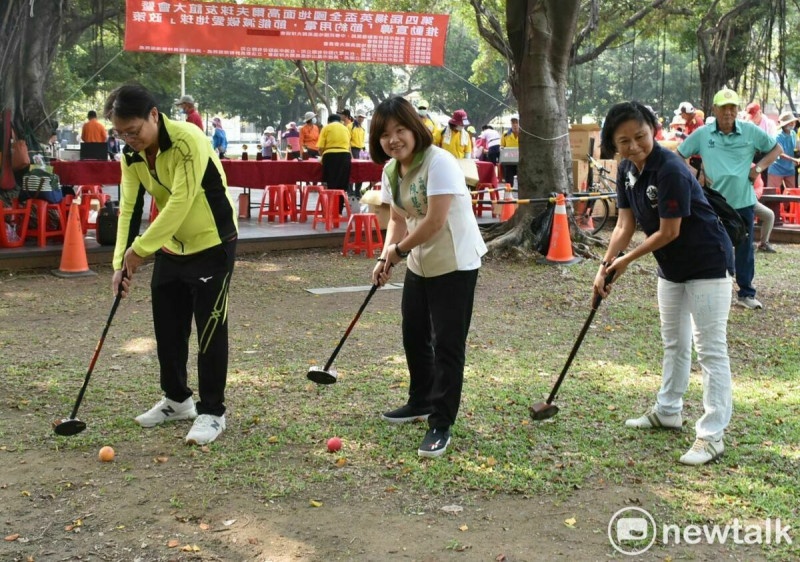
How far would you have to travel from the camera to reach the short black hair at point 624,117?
417cm

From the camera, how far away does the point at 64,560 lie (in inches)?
133

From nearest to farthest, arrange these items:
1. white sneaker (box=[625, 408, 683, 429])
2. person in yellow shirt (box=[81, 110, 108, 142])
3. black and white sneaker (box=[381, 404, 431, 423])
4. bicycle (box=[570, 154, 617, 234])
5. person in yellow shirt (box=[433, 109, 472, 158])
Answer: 1. white sneaker (box=[625, 408, 683, 429])
2. black and white sneaker (box=[381, 404, 431, 423])
3. bicycle (box=[570, 154, 617, 234])
4. person in yellow shirt (box=[433, 109, 472, 158])
5. person in yellow shirt (box=[81, 110, 108, 142])

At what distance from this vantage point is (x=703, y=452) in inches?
171

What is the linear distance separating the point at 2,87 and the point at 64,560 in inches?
399

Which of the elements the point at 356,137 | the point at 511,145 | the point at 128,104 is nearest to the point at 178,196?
the point at 128,104

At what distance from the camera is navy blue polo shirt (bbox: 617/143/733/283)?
415 centimetres

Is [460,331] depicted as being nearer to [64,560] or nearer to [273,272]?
[64,560]

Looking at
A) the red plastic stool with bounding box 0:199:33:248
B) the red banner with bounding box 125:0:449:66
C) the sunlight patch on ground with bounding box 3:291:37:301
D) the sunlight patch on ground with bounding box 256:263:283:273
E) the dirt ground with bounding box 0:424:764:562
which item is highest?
the red banner with bounding box 125:0:449:66

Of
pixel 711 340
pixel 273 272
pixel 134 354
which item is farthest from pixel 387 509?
pixel 273 272

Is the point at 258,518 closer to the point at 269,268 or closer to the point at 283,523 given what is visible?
the point at 283,523

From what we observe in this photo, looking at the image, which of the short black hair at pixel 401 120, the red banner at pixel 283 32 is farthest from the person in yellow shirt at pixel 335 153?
the short black hair at pixel 401 120

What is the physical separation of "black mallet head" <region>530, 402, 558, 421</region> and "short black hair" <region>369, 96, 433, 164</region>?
1.55 metres

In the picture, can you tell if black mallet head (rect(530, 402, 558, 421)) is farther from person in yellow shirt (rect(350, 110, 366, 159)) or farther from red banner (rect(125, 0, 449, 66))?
person in yellow shirt (rect(350, 110, 366, 159))

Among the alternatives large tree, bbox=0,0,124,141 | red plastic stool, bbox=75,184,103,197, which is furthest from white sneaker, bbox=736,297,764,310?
large tree, bbox=0,0,124,141
